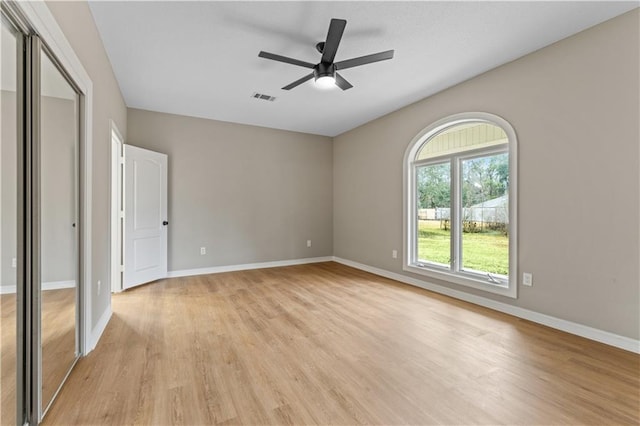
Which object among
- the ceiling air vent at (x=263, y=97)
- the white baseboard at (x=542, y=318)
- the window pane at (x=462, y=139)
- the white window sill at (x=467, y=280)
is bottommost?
the white baseboard at (x=542, y=318)

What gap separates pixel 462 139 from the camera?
3799 mm

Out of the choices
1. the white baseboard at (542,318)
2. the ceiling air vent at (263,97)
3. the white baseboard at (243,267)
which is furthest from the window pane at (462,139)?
the white baseboard at (243,267)

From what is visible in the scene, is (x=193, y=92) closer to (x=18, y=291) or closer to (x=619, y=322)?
(x=18, y=291)

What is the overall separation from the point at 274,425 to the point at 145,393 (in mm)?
873

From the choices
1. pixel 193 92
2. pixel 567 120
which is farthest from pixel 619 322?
pixel 193 92

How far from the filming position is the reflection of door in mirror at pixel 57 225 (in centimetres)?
160

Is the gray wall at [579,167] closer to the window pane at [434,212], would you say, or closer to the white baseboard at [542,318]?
the white baseboard at [542,318]

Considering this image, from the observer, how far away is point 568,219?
271cm

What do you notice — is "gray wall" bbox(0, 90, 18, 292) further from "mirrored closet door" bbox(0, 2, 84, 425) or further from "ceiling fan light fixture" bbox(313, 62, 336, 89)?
"ceiling fan light fixture" bbox(313, 62, 336, 89)

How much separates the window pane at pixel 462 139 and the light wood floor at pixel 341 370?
1.99 m

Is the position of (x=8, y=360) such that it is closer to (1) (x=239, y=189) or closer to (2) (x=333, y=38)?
(2) (x=333, y=38)

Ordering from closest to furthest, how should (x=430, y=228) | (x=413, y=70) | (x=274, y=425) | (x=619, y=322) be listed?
(x=274, y=425), (x=619, y=322), (x=413, y=70), (x=430, y=228)

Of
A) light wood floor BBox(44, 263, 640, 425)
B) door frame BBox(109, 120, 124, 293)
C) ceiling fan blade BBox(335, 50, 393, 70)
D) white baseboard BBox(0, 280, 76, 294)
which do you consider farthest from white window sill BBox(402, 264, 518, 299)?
door frame BBox(109, 120, 124, 293)

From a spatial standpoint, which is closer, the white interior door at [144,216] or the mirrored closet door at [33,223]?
the mirrored closet door at [33,223]
